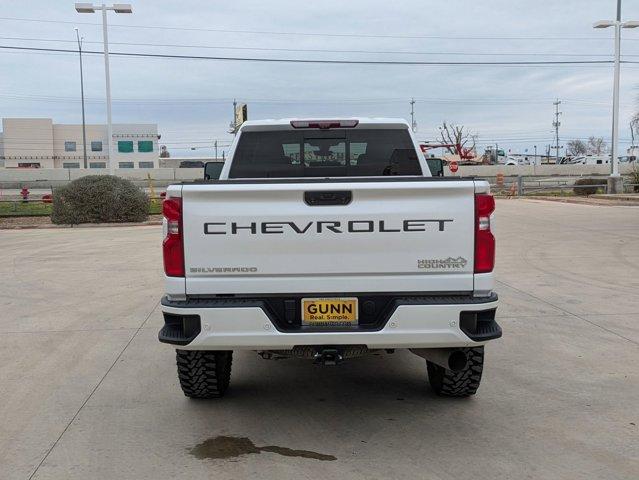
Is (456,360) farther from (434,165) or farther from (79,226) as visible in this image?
(79,226)

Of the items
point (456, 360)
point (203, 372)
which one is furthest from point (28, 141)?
point (456, 360)

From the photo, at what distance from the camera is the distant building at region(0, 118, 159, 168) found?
87531 millimetres

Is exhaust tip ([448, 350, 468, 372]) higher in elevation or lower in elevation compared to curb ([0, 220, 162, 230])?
higher

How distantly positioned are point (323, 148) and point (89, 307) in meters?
3.99

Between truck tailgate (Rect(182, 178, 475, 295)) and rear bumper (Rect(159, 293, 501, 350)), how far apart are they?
10 cm

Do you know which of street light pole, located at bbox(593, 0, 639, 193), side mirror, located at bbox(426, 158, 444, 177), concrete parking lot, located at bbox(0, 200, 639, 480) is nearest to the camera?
concrete parking lot, located at bbox(0, 200, 639, 480)

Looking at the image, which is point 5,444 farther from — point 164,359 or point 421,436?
point 421,436

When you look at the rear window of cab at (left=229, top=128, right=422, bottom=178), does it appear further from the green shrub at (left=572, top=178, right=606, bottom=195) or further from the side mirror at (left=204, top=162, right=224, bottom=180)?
the green shrub at (left=572, top=178, right=606, bottom=195)

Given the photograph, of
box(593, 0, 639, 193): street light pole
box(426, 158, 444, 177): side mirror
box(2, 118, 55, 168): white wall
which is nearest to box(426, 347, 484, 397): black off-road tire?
box(426, 158, 444, 177): side mirror

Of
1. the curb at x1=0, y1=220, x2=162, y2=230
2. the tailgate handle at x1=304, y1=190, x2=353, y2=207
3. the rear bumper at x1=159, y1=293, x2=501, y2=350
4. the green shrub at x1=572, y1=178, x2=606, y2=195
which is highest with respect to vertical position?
the tailgate handle at x1=304, y1=190, x2=353, y2=207

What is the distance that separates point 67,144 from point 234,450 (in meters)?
96.0

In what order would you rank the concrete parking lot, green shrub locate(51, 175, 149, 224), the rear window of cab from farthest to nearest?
green shrub locate(51, 175, 149, 224), the rear window of cab, the concrete parking lot

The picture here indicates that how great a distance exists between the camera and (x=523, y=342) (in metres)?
6.43

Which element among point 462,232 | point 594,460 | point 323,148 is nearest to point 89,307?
point 323,148
